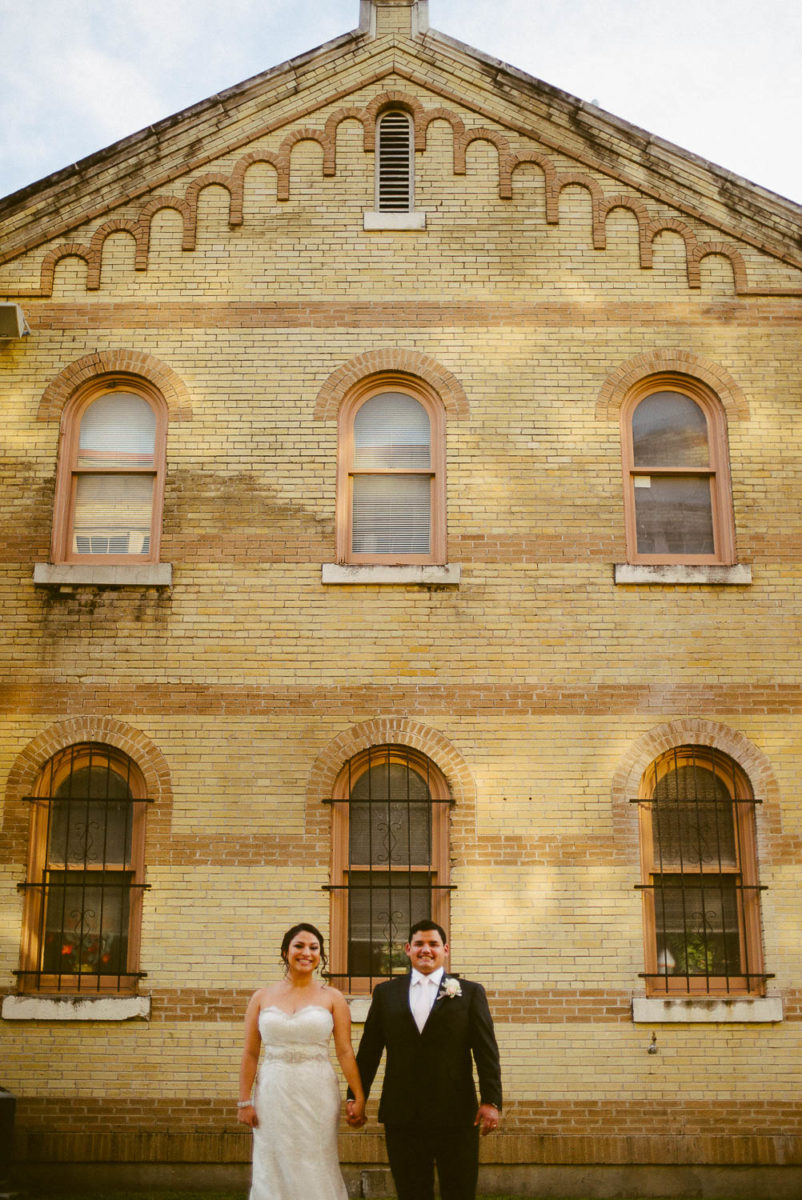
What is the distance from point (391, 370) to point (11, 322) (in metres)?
3.54

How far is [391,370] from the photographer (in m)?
10.8

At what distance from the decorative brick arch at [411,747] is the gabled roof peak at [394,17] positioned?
684 cm

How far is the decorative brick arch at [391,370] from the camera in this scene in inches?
420

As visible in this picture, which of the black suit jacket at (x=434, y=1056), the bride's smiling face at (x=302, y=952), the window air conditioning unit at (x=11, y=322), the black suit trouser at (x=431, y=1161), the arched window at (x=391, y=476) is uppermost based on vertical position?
the window air conditioning unit at (x=11, y=322)

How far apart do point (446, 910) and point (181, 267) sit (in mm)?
6423

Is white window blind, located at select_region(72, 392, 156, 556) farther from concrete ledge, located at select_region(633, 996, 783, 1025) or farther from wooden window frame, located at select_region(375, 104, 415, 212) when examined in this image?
concrete ledge, located at select_region(633, 996, 783, 1025)

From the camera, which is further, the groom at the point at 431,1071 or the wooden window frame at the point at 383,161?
the wooden window frame at the point at 383,161

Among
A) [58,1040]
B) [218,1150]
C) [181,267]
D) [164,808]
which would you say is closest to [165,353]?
[181,267]

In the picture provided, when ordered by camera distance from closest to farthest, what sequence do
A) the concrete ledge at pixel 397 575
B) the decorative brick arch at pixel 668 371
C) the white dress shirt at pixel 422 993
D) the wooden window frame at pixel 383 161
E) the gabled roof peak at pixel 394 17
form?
1. the white dress shirt at pixel 422 993
2. the concrete ledge at pixel 397 575
3. the decorative brick arch at pixel 668 371
4. the wooden window frame at pixel 383 161
5. the gabled roof peak at pixel 394 17

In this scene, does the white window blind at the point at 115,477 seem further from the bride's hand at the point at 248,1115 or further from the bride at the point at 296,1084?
the bride's hand at the point at 248,1115

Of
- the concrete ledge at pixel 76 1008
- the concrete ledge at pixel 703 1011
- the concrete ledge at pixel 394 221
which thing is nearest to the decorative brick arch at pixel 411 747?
the concrete ledge at pixel 703 1011

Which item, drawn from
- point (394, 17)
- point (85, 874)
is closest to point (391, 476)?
point (85, 874)

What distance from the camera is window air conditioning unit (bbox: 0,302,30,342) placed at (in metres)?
10.7

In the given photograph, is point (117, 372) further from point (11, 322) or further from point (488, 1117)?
point (488, 1117)
